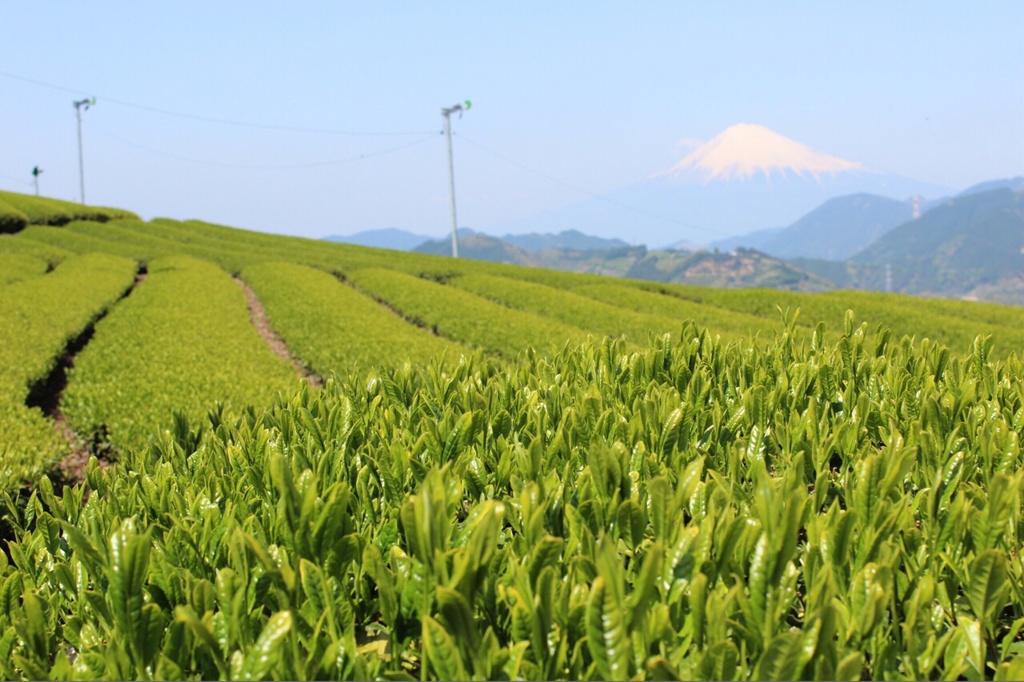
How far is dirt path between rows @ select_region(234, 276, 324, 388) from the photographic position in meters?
12.8

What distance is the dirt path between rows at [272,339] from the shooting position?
42.0ft

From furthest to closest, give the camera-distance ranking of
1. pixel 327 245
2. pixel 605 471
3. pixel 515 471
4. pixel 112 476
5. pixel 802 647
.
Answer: pixel 327 245 < pixel 112 476 < pixel 515 471 < pixel 605 471 < pixel 802 647

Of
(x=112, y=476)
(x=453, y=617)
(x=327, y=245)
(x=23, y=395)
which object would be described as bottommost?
(x=23, y=395)

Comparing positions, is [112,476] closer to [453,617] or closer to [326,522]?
[326,522]

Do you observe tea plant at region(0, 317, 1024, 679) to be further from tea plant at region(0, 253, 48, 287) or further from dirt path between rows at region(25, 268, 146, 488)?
tea plant at region(0, 253, 48, 287)

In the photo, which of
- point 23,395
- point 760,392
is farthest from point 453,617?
point 23,395

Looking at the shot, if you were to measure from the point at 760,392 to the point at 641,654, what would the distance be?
1.43 meters

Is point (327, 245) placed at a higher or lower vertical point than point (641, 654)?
higher

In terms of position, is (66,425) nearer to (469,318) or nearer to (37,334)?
(37,334)

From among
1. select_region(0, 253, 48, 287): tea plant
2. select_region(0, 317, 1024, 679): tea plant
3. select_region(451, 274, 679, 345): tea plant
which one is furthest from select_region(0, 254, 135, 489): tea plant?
select_region(451, 274, 679, 345): tea plant

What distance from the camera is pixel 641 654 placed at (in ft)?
4.03

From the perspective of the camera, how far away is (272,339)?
1706cm

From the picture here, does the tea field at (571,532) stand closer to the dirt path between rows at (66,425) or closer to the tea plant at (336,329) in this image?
the dirt path between rows at (66,425)

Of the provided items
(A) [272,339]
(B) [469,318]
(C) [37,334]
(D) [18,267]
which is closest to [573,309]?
(B) [469,318]
